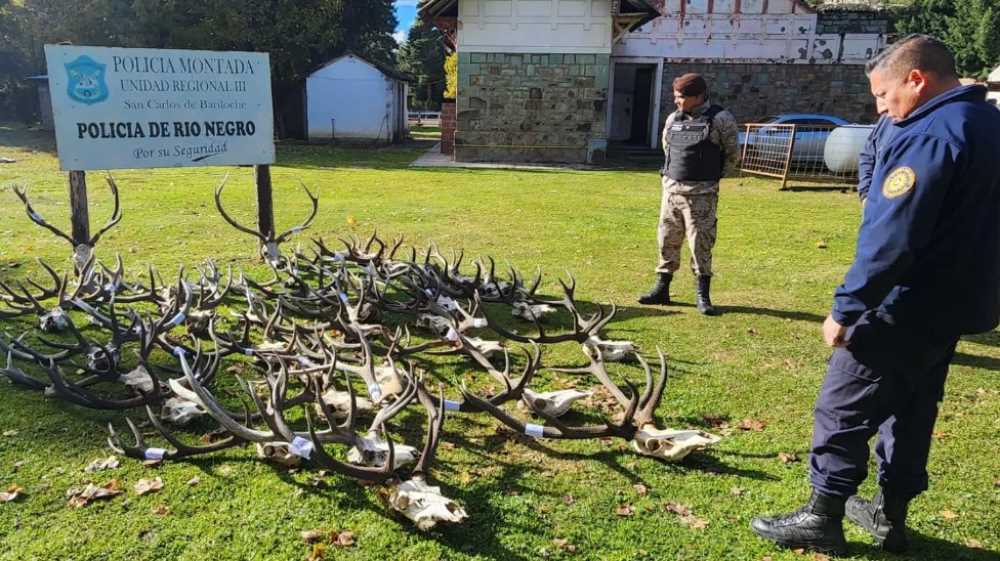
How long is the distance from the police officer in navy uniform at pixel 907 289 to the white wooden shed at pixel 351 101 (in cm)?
2680

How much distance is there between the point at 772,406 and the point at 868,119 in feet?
73.2

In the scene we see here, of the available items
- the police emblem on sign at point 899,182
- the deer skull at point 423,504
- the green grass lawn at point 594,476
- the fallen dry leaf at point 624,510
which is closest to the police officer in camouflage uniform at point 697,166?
the green grass lawn at point 594,476

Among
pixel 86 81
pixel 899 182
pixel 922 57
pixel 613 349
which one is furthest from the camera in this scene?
Answer: pixel 86 81

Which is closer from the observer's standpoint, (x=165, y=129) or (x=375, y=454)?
(x=375, y=454)

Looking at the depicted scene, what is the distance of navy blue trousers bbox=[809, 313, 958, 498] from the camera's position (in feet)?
8.68

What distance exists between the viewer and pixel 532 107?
68.3 feet

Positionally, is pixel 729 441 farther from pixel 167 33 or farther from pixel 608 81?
pixel 167 33

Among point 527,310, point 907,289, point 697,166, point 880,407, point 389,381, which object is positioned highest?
point 697,166

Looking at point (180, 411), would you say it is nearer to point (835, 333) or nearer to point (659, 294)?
point (835, 333)

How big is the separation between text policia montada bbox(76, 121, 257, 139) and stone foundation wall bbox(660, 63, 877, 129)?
18759 mm

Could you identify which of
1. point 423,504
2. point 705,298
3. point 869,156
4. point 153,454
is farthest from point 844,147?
point 153,454

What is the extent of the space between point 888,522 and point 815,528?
344mm

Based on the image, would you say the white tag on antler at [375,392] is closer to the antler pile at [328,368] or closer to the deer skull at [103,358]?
the antler pile at [328,368]

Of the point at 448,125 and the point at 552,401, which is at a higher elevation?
the point at 448,125
